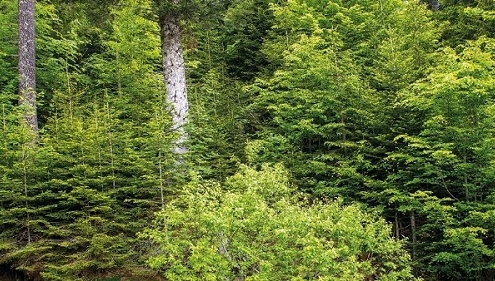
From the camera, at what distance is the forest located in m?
5.31

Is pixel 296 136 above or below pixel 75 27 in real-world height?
below

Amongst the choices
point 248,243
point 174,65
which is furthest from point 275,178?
point 174,65

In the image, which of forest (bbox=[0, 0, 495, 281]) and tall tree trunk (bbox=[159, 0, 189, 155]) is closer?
forest (bbox=[0, 0, 495, 281])

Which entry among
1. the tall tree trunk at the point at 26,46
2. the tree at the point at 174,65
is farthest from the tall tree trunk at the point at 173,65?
the tall tree trunk at the point at 26,46

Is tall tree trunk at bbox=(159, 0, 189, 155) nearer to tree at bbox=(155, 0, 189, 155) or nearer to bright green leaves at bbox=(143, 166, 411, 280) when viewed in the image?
tree at bbox=(155, 0, 189, 155)

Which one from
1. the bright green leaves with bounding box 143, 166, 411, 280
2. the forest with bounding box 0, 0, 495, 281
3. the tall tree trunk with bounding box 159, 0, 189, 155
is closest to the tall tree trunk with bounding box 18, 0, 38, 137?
the forest with bounding box 0, 0, 495, 281

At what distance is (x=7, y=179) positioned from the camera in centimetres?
A: 735

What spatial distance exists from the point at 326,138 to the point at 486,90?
3.37 metres

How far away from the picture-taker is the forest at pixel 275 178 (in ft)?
17.4

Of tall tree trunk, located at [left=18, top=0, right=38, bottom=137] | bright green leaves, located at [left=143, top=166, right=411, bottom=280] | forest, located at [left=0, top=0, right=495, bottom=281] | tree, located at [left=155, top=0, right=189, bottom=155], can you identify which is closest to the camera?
bright green leaves, located at [left=143, top=166, right=411, bottom=280]

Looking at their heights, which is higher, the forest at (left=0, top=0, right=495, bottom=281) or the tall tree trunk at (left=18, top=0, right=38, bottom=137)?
the tall tree trunk at (left=18, top=0, right=38, bottom=137)

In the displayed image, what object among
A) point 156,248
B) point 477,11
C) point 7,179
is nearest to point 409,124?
point 477,11

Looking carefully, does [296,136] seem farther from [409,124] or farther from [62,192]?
[62,192]

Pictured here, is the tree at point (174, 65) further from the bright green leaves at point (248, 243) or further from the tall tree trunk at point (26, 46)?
the bright green leaves at point (248, 243)
